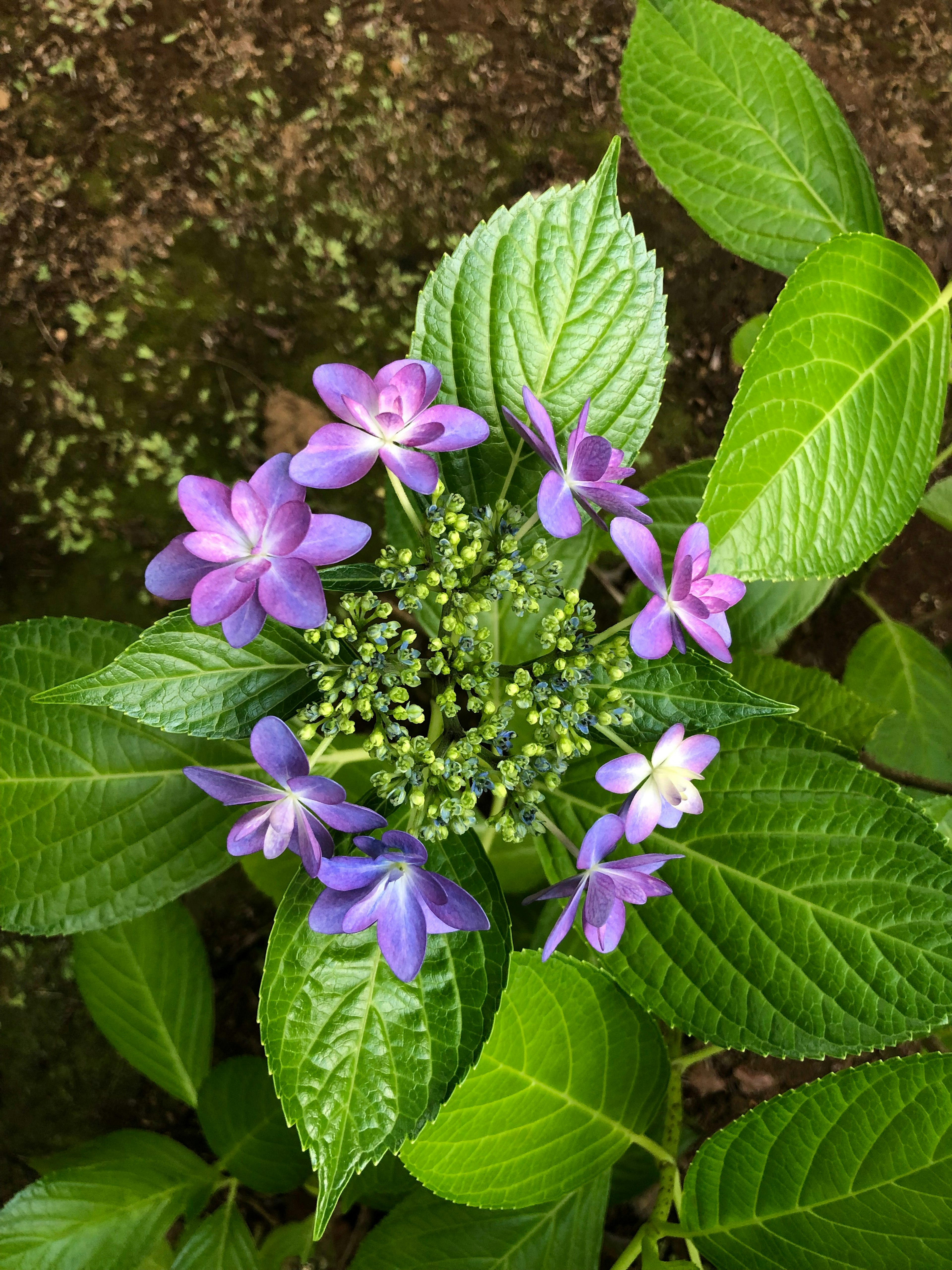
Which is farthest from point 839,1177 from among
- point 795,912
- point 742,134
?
point 742,134

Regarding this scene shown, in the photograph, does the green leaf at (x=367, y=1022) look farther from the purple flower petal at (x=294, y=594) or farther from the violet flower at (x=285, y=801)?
the purple flower petal at (x=294, y=594)

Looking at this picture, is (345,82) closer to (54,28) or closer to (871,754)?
(54,28)

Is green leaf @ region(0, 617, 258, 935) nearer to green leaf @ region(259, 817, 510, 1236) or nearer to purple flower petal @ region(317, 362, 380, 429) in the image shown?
green leaf @ region(259, 817, 510, 1236)

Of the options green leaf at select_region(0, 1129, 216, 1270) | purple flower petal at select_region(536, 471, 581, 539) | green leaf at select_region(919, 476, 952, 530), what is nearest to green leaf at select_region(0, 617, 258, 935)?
green leaf at select_region(0, 1129, 216, 1270)

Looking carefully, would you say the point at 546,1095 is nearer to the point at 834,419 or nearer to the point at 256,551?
the point at 256,551

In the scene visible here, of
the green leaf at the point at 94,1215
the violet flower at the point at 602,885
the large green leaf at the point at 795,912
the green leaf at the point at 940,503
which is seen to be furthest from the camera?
the green leaf at the point at 940,503

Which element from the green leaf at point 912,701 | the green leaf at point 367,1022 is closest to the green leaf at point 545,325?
the green leaf at point 367,1022

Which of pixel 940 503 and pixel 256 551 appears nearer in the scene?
pixel 256 551
